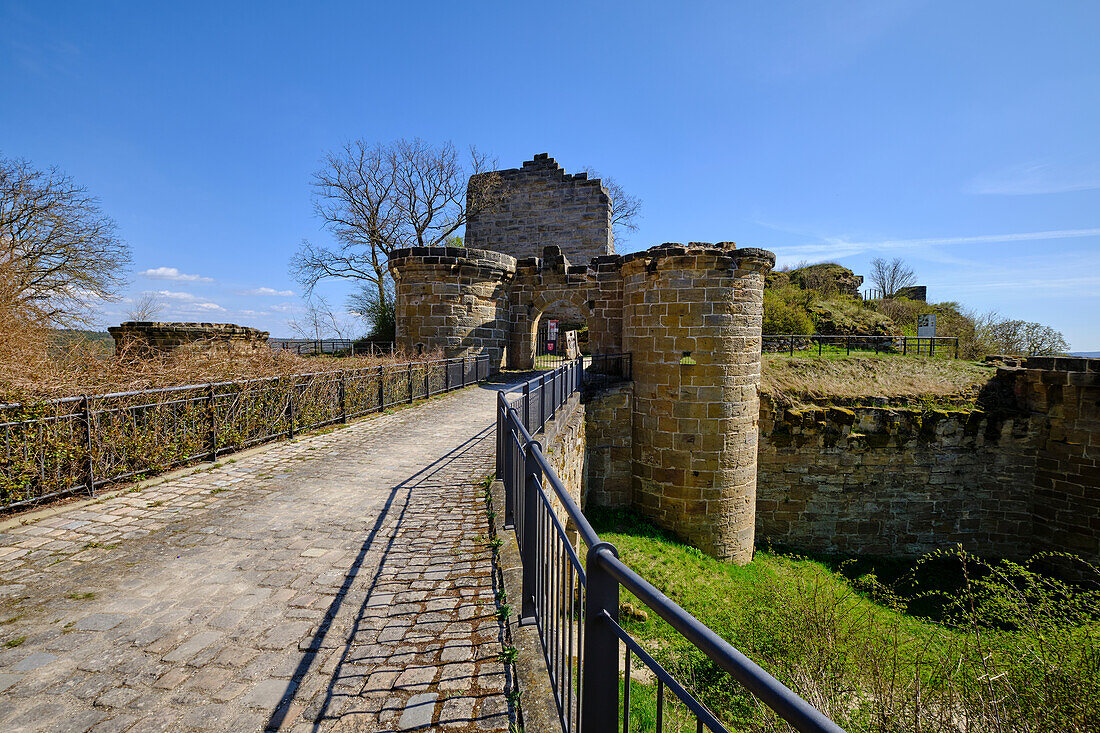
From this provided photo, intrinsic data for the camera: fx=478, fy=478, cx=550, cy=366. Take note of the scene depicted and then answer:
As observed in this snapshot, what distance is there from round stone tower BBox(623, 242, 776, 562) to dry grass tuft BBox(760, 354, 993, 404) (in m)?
3.57

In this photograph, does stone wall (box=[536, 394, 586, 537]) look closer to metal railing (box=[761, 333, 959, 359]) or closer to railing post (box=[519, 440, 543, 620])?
railing post (box=[519, 440, 543, 620])

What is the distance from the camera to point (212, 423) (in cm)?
686

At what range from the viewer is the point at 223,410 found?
710cm

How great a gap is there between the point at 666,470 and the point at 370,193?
21.2 meters

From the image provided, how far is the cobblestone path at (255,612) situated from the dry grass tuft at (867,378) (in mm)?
11900

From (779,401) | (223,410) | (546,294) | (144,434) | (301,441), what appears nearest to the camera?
(144,434)

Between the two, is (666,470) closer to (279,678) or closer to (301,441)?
(301,441)

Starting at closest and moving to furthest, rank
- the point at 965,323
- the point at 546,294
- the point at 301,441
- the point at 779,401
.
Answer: the point at 301,441 < the point at 779,401 < the point at 546,294 < the point at 965,323

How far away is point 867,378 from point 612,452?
9.31 metres

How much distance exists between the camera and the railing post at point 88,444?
17.3ft

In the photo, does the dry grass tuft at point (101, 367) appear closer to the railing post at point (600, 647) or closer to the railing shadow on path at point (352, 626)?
the railing shadow on path at point (352, 626)

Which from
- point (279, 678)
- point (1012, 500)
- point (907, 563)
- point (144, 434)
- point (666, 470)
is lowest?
point (907, 563)

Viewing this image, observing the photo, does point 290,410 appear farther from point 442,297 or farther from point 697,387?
point 697,387

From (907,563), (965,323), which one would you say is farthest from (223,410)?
(965,323)
